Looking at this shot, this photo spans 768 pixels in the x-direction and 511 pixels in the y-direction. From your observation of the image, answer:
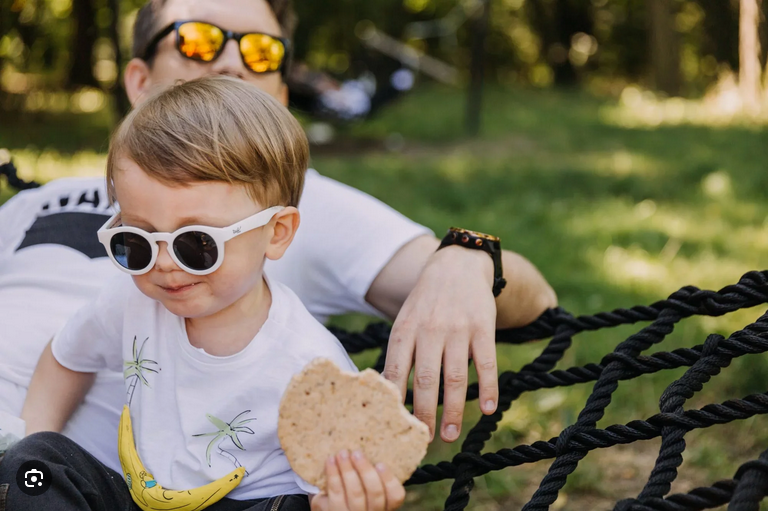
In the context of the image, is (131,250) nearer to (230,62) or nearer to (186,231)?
(186,231)

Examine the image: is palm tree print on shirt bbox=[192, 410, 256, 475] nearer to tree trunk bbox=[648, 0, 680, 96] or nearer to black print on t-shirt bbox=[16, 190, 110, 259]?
black print on t-shirt bbox=[16, 190, 110, 259]

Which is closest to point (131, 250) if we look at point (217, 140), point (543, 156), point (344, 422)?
point (217, 140)

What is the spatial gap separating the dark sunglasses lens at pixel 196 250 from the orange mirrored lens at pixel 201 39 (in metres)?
0.86

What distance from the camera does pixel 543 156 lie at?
7211 mm

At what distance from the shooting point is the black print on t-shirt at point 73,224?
189 cm

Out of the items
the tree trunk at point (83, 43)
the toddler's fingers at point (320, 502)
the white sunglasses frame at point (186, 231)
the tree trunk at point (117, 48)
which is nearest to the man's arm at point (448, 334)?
the toddler's fingers at point (320, 502)

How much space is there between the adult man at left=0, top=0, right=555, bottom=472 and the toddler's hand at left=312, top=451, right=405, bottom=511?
0.65 ft

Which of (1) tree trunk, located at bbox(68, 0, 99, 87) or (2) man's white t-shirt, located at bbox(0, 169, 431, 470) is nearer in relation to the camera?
(2) man's white t-shirt, located at bbox(0, 169, 431, 470)

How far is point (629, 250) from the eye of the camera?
414cm

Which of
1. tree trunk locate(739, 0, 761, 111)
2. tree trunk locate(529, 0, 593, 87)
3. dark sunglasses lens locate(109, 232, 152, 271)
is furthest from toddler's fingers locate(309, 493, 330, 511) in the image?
tree trunk locate(529, 0, 593, 87)

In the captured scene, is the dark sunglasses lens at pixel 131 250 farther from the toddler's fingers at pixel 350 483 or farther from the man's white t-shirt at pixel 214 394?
the toddler's fingers at pixel 350 483

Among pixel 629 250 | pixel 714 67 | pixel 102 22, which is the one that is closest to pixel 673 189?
pixel 629 250

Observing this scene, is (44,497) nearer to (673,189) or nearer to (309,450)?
(309,450)

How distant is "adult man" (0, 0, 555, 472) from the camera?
143 cm
